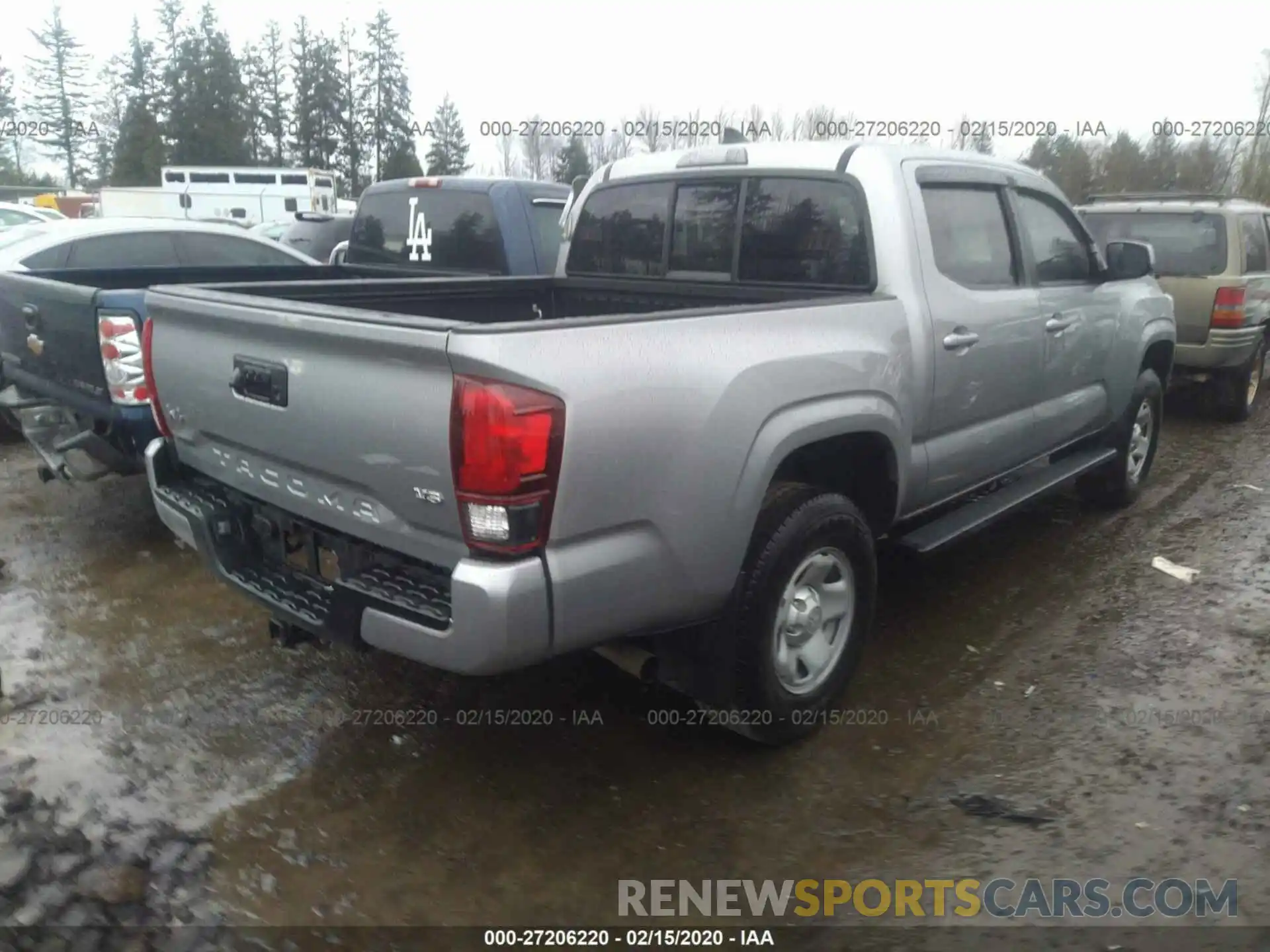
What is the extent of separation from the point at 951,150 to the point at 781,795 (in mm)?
2839

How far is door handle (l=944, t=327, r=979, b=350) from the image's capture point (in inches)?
151

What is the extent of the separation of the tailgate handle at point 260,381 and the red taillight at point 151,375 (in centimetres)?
65

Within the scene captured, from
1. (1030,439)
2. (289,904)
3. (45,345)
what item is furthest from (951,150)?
(45,345)

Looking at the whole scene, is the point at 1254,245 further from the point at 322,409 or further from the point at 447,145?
the point at 447,145

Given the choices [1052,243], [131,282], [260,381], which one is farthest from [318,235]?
[260,381]

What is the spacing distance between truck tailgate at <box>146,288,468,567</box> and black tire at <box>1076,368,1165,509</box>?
4.54 meters

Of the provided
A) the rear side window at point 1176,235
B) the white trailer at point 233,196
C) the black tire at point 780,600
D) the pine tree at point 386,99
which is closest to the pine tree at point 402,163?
the pine tree at point 386,99

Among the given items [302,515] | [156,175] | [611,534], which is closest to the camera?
[611,534]

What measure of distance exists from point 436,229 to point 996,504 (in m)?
4.64

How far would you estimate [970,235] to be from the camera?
4.18 metres

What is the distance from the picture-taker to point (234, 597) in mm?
4734

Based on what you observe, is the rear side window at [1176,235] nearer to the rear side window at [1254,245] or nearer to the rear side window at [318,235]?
the rear side window at [1254,245]

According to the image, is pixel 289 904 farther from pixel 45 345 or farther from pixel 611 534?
pixel 45 345

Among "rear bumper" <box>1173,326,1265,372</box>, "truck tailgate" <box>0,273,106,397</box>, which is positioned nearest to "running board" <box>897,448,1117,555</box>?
"rear bumper" <box>1173,326,1265,372</box>
